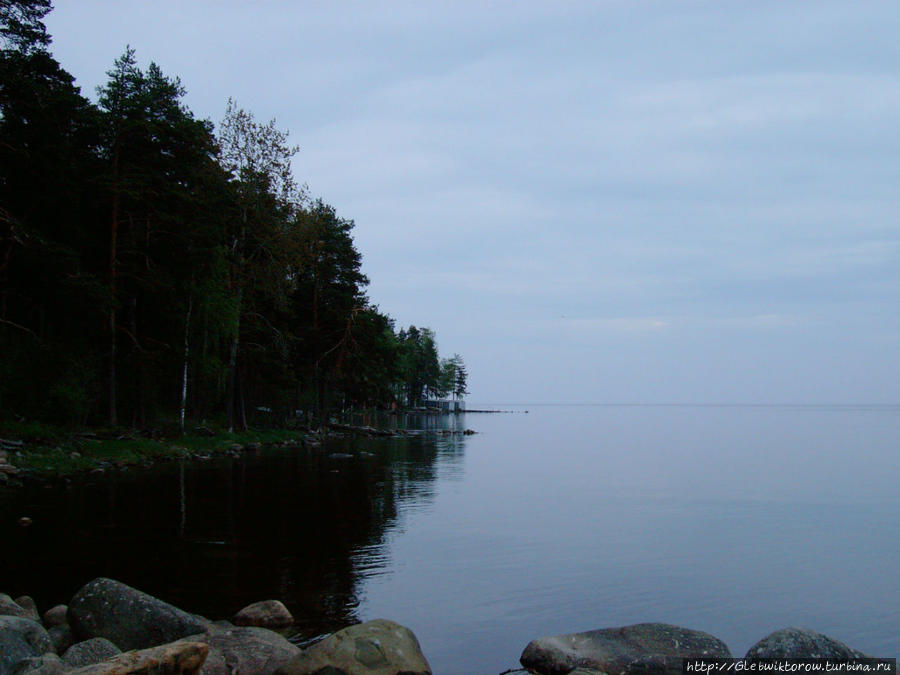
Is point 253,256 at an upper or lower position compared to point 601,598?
upper

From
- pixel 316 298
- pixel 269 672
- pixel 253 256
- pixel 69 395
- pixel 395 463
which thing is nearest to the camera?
pixel 269 672

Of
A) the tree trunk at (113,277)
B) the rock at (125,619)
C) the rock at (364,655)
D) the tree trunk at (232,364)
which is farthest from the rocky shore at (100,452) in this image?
the rock at (364,655)

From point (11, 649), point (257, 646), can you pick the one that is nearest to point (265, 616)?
point (257, 646)

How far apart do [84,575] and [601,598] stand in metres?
11.0

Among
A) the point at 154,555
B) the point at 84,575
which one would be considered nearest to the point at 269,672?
the point at 84,575

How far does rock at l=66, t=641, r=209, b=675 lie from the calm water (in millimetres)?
3266

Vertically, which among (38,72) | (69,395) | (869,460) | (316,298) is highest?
(38,72)

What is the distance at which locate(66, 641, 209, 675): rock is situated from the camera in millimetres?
8094

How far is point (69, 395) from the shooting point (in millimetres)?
35688

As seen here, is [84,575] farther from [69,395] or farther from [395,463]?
[395,463]

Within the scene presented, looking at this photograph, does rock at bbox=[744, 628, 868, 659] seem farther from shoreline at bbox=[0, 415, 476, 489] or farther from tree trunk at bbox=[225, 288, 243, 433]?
tree trunk at bbox=[225, 288, 243, 433]

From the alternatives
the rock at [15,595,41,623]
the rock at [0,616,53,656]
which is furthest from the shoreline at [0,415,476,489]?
the rock at [0,616,53,656]

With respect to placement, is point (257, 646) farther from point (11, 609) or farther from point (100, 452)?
point (100, 452)

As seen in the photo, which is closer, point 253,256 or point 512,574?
point 512,574
